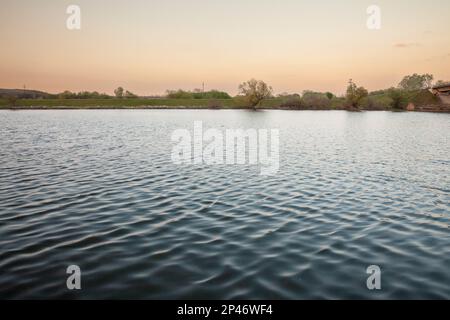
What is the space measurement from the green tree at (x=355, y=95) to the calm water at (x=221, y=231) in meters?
135

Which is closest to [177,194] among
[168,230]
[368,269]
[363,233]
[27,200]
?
[168,230]

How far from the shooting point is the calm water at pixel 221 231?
24.5ft

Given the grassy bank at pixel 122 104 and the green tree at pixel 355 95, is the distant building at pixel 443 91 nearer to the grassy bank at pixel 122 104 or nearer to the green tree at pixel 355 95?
the green tree at pixel 355 95

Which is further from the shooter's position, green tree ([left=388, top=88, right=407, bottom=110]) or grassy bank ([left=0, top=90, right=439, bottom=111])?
green tree ([left=388, top=88, right=407, bottom=110])

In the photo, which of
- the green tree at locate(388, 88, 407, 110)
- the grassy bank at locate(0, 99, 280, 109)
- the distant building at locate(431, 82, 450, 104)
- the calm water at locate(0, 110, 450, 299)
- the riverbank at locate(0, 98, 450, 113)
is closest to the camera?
the calm water at locate(0, 110, 450, 299)

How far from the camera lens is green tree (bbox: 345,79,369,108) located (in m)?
144

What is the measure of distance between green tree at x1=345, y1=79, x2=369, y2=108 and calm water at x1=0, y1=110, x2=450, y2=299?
135 metres

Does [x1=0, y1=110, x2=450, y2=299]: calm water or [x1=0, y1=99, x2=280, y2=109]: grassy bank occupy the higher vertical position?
[x1=0, y1=99, x2=280, y2=109]: grassy bank

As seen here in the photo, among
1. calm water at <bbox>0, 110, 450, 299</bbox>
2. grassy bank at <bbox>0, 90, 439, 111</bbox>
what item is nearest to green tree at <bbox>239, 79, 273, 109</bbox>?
grassy bank at <bbox>0, 90, 439, 111</bbox>

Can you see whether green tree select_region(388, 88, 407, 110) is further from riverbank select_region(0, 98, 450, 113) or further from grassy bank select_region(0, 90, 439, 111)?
riverbank select_region(0, 98, 450, 113)

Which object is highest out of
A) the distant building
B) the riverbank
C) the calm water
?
the distant building

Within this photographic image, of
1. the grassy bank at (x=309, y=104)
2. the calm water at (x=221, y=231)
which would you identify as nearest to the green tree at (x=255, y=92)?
the grassy bank at (x=309, y=104)

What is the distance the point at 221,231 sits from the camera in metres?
10.8
